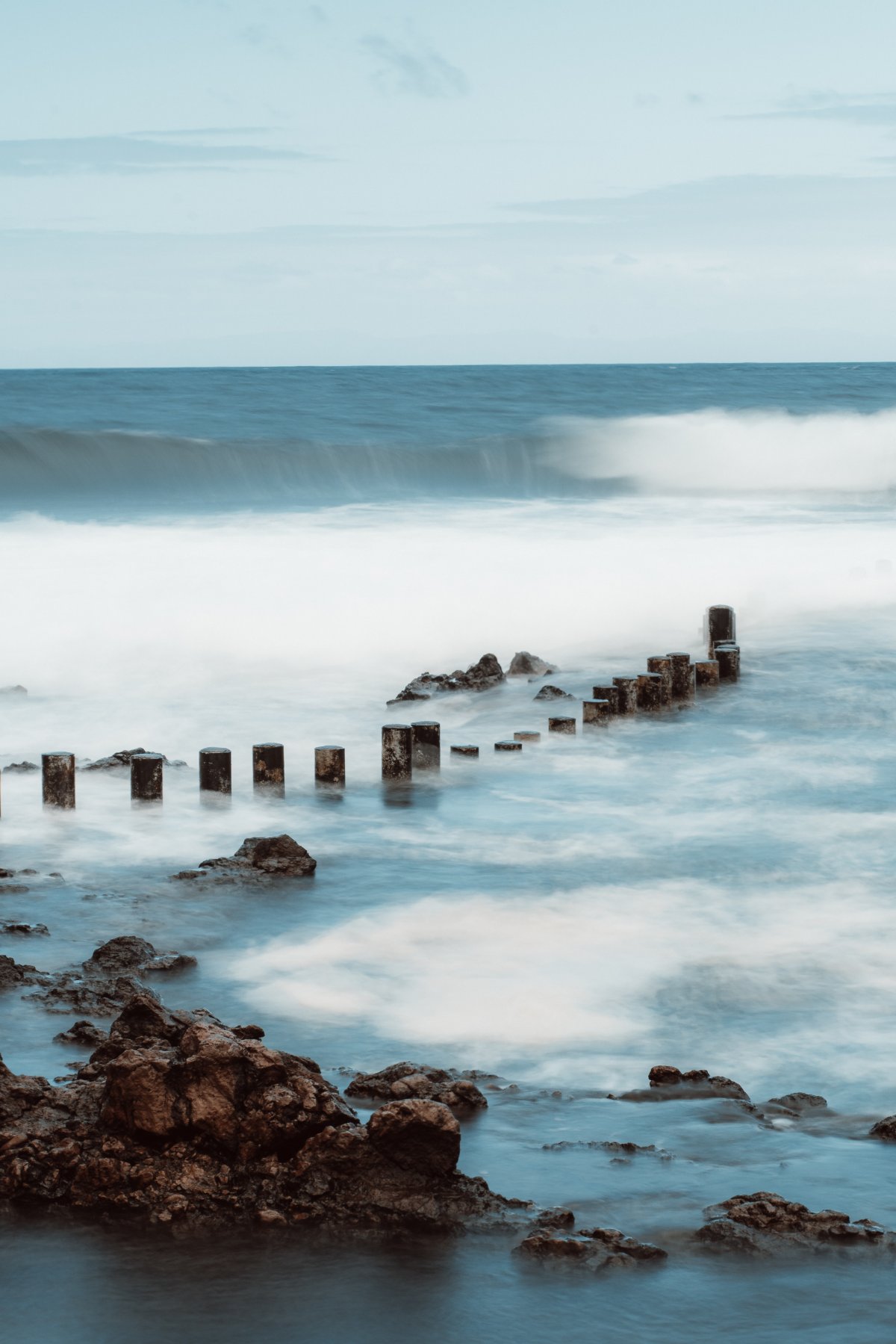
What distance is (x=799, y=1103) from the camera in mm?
5398

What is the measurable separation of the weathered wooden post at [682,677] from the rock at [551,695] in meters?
0.85

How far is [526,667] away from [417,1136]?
30.8 feet

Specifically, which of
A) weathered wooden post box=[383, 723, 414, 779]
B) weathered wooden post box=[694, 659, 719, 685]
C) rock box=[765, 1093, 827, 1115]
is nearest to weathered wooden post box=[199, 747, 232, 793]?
weathered wooden post box=[383, 723, 414, 779]

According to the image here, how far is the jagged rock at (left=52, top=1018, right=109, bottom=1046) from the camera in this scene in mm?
5677

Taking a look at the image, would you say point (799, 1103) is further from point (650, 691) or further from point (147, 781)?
point (650, 691)

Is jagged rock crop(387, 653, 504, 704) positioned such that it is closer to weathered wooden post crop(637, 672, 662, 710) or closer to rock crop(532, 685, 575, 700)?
rock crop(532, 685, 575, 700)

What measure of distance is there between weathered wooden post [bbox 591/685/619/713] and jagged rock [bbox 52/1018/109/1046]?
6.58 metres

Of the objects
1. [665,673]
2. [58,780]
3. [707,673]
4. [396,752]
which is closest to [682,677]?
[665,673]

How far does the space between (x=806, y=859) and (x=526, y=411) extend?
3765 centimetres

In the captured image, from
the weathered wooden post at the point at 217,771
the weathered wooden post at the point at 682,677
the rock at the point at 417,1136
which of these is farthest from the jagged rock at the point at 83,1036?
the weathered wooden post at the point at 682,677

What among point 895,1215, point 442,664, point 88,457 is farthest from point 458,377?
point 895,1215

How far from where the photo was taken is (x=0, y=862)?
8352mm

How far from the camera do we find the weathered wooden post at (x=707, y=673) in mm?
13188

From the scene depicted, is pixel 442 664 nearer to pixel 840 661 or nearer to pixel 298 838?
pixel 840 661
